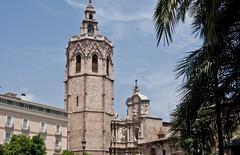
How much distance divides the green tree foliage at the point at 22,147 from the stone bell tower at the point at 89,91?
14.7 metres

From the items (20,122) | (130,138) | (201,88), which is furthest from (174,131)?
(130,138)

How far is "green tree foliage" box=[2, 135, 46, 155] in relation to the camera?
42219 millimetres

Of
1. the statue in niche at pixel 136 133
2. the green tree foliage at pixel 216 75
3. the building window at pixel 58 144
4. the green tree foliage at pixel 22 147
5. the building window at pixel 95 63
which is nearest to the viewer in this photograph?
the green tree foliage at pixel 216 75

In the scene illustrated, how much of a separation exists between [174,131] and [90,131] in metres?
51.4

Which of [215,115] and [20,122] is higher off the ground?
[20,122]

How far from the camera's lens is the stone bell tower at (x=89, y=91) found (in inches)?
2365

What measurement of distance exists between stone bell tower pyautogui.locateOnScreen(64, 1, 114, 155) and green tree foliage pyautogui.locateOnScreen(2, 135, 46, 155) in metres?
14.7

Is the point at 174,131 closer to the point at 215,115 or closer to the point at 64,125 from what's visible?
the point at 215,115

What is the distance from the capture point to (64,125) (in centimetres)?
5953

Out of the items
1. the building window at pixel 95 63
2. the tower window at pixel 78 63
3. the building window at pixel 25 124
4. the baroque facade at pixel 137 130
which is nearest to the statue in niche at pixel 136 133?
the baroque facade at pixel 137 130

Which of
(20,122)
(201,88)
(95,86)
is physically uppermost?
(95,86)

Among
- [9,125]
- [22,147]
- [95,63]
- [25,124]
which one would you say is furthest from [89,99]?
[22,147]

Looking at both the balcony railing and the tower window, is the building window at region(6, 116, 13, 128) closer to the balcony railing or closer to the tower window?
the balcony railing

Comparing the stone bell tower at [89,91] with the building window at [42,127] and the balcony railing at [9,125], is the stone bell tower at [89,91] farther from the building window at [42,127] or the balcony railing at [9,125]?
the balcony railing at [9,125]
